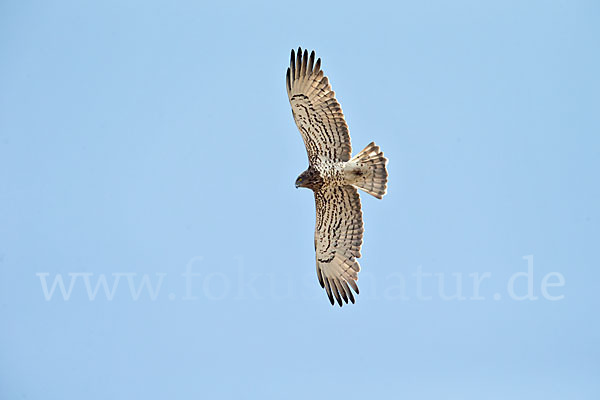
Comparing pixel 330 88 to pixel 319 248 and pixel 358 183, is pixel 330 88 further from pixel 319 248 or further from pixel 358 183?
pixel 319 248

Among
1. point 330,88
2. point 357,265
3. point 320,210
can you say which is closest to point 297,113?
point 330,88

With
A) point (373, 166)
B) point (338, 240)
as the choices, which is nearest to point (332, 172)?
point (373, 166)

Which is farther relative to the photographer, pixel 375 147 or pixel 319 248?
pixel 319 248

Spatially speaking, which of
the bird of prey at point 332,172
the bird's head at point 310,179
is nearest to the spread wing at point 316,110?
the bird of prey at point 332,172

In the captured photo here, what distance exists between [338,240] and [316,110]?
6.65 ft

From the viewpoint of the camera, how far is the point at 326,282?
44.1 ft

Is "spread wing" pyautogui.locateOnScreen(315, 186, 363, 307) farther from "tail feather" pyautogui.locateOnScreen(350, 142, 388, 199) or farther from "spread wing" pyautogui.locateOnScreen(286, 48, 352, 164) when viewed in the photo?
"spread wing" pyautogui.locateOnScreen(286, 48, 352, 164)

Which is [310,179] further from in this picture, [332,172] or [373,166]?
[373,166]

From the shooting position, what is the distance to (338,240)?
43.7 ft

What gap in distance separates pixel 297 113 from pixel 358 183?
1.31 metres

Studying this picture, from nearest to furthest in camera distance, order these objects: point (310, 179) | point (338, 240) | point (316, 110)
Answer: point (316, 110) < point (310, 179) < point (338, 240)

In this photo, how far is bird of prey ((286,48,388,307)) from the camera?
12500 mm

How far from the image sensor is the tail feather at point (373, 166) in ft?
41.4

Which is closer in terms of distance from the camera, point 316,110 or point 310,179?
point 316,110
